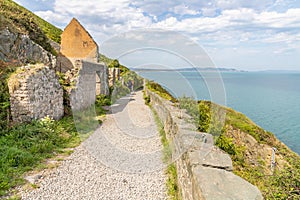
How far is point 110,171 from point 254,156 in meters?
9.04

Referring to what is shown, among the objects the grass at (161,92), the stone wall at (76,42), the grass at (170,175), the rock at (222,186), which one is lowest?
the grass at (170,175)

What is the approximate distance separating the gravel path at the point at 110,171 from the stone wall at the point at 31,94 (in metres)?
2.03

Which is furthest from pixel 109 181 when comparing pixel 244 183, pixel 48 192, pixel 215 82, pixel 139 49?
pixel 215 82

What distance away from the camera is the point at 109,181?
16.3ft

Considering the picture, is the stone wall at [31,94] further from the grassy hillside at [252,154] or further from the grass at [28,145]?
the grassy hillside at [252,154]

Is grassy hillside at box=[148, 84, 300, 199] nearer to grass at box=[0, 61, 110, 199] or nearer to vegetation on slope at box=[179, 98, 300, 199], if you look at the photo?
vegetation on slope at box=[179, 98, 300, 199]

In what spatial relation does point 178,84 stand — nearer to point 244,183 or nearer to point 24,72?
point 24,72

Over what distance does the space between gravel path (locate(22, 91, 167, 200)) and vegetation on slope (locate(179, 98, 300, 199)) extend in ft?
6.00

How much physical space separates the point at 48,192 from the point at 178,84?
21.7 ft

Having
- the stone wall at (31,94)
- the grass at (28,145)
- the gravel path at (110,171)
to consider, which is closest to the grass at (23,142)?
the grass at (28,145)

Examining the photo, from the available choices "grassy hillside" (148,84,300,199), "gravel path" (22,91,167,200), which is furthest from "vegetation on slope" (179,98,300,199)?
"gravel path" (22,91,167,200)

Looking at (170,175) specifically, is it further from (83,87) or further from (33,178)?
(83,87)

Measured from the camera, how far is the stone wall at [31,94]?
23.9 feet

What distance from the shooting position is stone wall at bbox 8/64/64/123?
728cm
